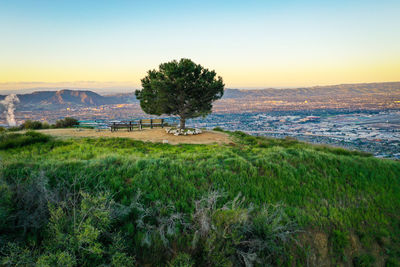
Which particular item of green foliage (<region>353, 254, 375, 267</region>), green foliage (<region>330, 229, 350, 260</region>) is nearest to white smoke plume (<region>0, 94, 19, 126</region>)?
green foliage (<region>330, 229, 350, 260</region>)

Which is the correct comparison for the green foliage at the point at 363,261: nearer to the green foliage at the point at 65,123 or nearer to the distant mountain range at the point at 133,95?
the green foliage at the point at 65,123

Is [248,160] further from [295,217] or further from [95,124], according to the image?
[95,124]

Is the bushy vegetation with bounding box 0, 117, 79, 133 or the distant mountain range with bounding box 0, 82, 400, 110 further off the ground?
the distant mountain range with bounding box 0, 82, 400, 110

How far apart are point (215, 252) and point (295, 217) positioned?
3375 mm

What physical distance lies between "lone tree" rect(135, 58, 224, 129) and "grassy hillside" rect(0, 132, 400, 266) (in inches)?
352

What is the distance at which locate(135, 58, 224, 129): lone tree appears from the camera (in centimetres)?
1620

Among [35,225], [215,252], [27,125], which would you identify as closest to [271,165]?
[215,252]

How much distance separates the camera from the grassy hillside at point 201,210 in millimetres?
3886

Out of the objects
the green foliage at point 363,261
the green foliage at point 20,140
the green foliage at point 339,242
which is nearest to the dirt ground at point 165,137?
the green foliage at point 20,140

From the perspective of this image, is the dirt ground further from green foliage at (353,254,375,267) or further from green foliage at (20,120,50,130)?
green foliage at (353,254,375,267)

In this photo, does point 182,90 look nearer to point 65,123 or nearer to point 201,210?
point 201,210

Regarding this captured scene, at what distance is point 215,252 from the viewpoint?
12.8 feet

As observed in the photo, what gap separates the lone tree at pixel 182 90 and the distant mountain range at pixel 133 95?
2077 inches

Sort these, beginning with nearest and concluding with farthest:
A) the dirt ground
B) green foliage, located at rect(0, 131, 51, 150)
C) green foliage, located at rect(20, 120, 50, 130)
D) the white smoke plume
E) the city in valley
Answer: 1. green foliage, located at rect(0, 131, 51, 150)
2. the dirt ground
3. green foliage, located at rect(20, 120, 50, 130)
4. the white smoke plume
5. the city in valley
